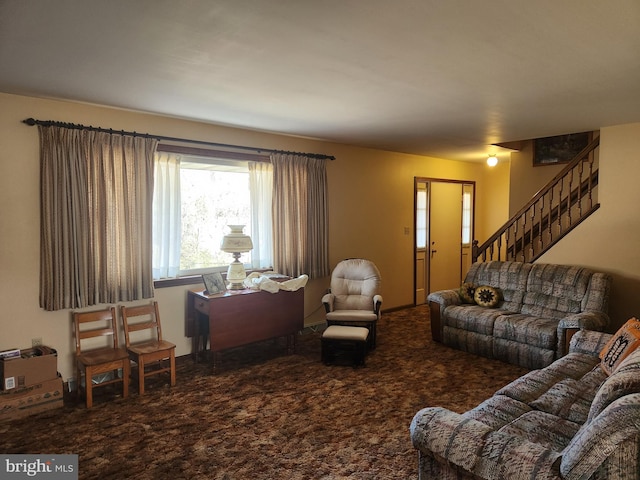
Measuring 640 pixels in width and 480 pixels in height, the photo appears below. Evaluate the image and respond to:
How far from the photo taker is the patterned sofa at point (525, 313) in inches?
152

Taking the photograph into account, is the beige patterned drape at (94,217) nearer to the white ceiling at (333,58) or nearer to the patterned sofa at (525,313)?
the white ceiling at (333,58)

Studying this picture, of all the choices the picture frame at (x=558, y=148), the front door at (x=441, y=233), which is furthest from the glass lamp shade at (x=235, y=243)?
the picture frame at (x=558, y=148)

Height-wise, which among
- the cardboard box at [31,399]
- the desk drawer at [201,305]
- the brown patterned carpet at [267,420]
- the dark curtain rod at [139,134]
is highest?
the dark curtain rod at [139,134]

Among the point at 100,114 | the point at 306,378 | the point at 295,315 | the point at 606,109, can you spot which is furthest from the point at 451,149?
the point at 100,114

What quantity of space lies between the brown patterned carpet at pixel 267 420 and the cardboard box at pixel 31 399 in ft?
0.26

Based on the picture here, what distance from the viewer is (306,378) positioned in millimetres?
3785

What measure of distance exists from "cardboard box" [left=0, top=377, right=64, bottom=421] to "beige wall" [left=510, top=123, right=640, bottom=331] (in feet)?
17.0

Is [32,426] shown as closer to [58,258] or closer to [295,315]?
[58,258]

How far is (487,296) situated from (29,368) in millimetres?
4380

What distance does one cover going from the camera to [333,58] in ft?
8.06

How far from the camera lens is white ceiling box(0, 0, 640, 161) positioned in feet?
6.19

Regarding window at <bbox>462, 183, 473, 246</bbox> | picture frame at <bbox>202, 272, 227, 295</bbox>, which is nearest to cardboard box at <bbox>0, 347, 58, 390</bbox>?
picture frame at <bbox>202, 272, 227, 295</bbox>

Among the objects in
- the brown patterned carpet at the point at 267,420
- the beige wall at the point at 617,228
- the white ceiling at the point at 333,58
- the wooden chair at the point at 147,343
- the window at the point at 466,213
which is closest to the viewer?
the white ceiling at the point at 333,58

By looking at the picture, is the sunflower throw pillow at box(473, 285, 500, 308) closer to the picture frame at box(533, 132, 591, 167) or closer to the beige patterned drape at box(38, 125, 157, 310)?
the picture frame at box(533, 132, 591, 167)
